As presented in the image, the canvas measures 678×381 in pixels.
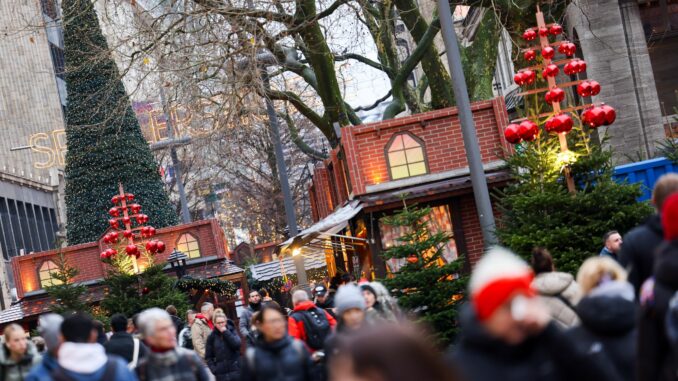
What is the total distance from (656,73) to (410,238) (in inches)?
650

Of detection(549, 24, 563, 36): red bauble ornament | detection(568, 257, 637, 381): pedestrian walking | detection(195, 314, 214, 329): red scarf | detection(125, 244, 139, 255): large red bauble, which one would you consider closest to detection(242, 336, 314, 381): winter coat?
detection(568, 257, 637, 381): pedestrian walking

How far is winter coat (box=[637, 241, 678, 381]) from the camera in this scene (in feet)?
19.1

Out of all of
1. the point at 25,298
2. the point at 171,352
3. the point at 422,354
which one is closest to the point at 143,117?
the point at 25,298

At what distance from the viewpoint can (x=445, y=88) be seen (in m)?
26.1

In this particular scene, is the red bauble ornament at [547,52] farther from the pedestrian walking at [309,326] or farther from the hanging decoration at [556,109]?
the pedestrian walking at [309,326]

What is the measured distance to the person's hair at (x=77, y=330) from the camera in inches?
318

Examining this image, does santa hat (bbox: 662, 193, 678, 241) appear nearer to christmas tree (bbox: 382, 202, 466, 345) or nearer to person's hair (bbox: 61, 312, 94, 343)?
person's hair (bbox: 61, 312, 94, 343)

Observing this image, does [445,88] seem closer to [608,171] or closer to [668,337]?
[608,171]

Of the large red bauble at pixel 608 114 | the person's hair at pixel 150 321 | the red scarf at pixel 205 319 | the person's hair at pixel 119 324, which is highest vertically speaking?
the large red bauble at pixel 608 114

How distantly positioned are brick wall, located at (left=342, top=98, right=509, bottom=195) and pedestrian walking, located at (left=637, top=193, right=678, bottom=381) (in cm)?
1745

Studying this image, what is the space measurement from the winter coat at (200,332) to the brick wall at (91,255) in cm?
2371

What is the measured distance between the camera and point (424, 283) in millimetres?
17297

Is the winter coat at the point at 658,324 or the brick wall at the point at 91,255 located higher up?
the brick wall at the point at 91,255

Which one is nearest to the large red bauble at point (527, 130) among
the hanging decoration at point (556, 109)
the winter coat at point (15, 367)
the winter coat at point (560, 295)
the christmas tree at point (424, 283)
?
the hanging decoration at point (556, 109)
